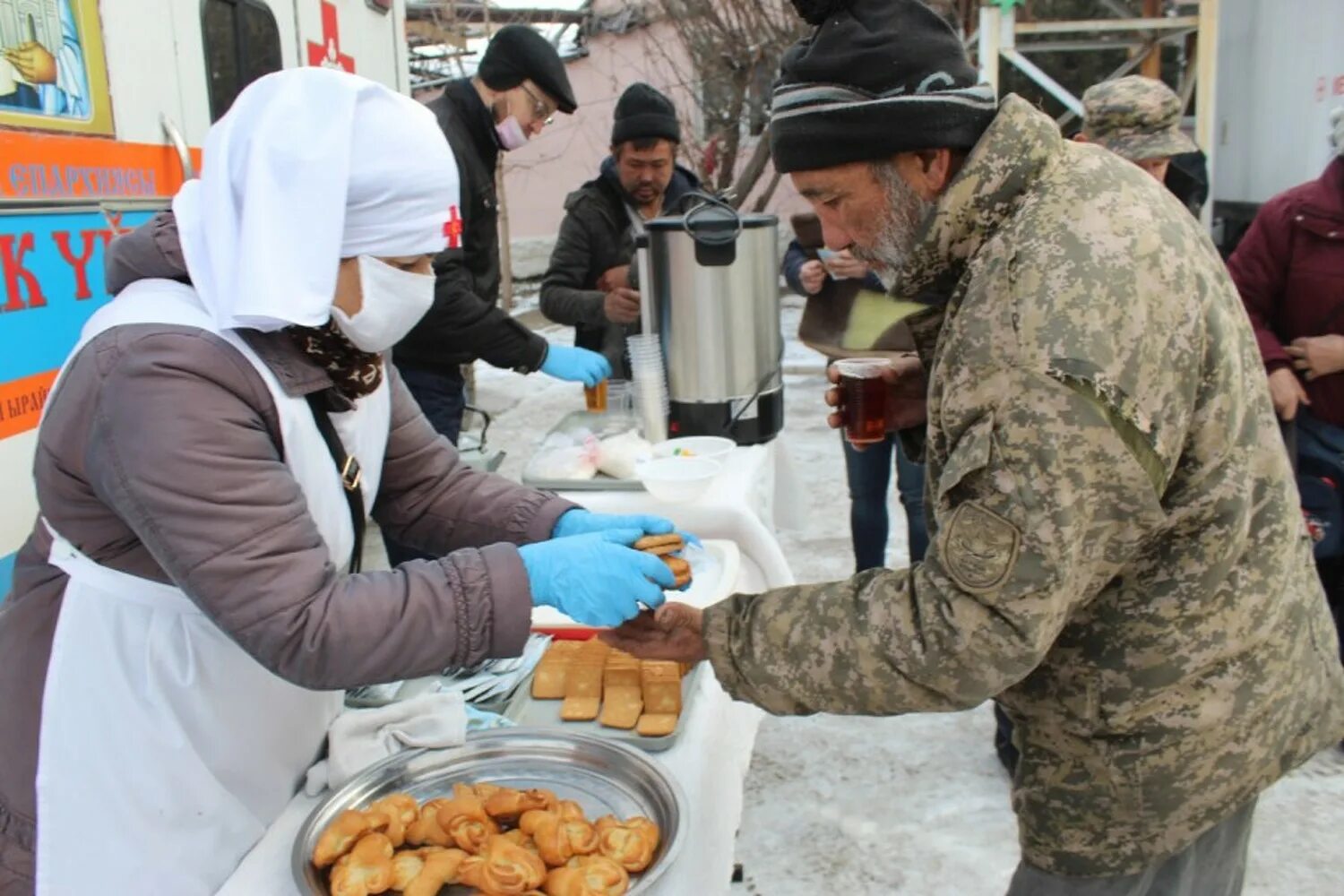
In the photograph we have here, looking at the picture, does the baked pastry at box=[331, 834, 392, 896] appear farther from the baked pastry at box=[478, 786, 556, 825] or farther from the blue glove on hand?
the blue glove on hand

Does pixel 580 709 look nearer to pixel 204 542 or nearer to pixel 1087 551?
pixel 204 542

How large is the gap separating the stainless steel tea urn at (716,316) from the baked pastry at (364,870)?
2081 millimetres

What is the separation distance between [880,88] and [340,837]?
1.18m

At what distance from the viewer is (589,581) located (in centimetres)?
153

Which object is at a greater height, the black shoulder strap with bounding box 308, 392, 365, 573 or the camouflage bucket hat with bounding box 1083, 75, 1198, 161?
the camouflage bucket hat with bounding box 1083, 75, 1198, 161

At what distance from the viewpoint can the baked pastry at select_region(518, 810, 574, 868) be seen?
1.33 metres

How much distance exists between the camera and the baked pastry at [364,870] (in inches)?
49.6

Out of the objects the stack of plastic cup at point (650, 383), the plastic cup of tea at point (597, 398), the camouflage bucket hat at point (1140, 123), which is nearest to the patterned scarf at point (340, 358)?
the stack of plastic cup at point (650, 383)

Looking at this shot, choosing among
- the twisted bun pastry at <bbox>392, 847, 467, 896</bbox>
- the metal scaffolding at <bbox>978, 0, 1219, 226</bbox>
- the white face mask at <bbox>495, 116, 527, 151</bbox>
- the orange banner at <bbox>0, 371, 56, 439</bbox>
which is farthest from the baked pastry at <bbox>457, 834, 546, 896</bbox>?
the metal scaffolding at <bbox>978, 0, 1219, 226</bbox>

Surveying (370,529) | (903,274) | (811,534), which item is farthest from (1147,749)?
(370,529)

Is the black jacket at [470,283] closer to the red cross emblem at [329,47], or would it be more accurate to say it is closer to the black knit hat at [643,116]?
the red cross emblem at [329,47]

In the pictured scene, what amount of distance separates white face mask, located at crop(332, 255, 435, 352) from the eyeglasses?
2231 mm

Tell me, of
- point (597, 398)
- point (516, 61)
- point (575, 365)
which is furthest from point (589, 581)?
point (516, 61)

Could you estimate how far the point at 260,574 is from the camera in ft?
4.09
